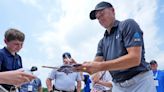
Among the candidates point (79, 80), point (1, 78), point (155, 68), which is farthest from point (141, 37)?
point (155, 68)

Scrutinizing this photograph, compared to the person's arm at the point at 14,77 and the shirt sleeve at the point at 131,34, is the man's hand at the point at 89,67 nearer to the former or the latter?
the shirt sleeve at the point at 131,34

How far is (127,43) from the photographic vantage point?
4.55 meters

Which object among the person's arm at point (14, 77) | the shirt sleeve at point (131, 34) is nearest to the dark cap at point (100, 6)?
the shirt sleeve at point (131, 34)

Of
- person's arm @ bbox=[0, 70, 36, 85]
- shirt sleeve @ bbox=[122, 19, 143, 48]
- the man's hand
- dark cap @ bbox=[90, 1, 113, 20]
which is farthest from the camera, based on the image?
dark cap @ bbox=[90, 1, 113, 20]

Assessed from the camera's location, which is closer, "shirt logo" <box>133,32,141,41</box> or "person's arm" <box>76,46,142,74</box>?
"person's arm" <box>76,46,142,74</box>

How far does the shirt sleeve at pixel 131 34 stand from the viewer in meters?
4.52

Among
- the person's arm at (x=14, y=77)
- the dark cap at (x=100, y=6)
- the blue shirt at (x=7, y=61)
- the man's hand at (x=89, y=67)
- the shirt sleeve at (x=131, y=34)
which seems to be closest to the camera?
the person's arm at (x=14, y=77)

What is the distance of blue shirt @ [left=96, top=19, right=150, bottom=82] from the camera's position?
456 cm

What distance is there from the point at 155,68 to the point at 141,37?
22.3ft

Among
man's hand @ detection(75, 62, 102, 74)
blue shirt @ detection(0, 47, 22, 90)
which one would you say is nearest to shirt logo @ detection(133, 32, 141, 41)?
man's hand @ detection(75, 62, 102, 74)

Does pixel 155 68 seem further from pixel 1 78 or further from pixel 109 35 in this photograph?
pixel 1 78

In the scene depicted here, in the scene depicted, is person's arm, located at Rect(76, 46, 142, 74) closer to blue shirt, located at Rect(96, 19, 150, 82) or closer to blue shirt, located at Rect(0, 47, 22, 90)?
blue shirt, located at Rect(96, 19, 150, 82)

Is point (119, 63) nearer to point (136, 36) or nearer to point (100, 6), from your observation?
point (136, 36)

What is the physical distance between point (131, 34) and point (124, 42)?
13 cm
